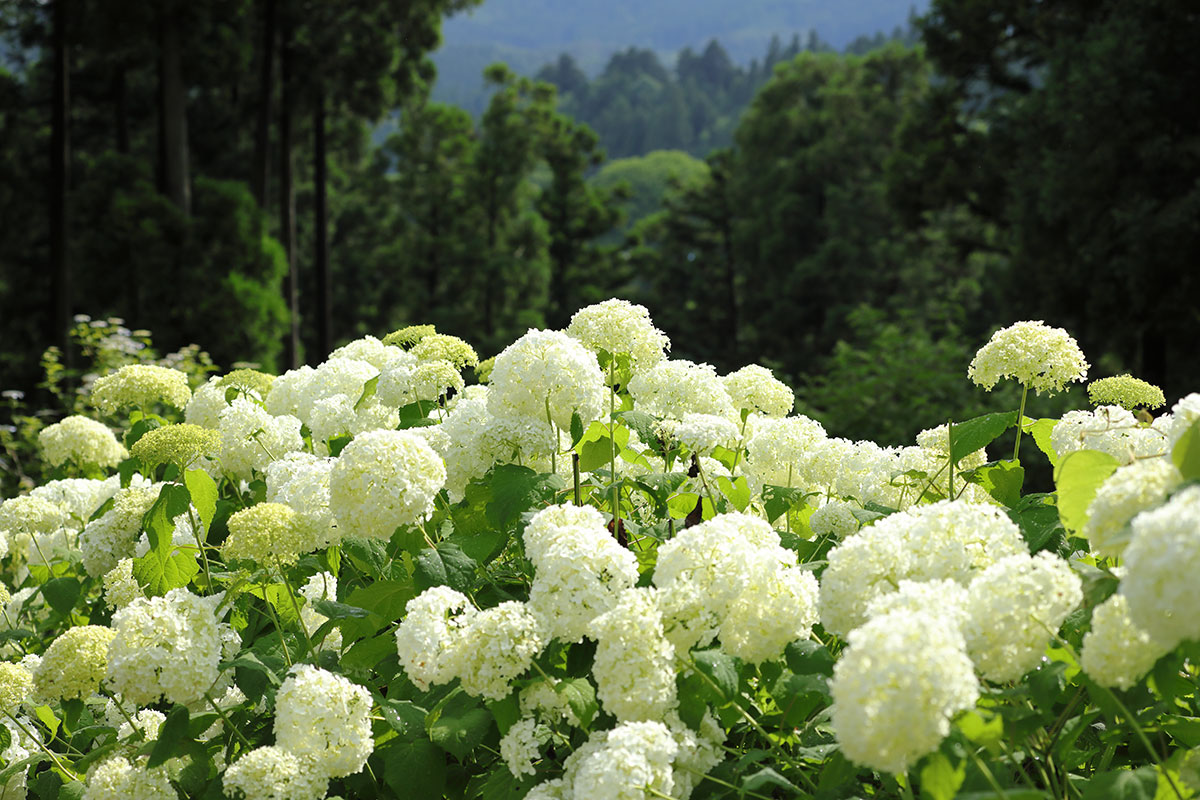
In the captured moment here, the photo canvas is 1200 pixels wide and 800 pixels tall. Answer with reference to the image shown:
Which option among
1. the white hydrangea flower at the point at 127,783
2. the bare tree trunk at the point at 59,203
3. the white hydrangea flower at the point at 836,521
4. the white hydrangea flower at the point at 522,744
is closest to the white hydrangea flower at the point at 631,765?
the white hydrangea flower at the point at 522,744

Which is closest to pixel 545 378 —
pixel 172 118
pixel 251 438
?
pixel 251 438

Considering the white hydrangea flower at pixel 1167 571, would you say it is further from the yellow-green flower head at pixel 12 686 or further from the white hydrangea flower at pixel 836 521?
the yellow-green flower head at pixel 12 686

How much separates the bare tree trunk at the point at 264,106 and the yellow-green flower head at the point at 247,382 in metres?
15.5

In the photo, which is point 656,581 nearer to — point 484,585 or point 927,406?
point 484,585

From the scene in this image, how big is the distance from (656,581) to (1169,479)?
82 centimetres

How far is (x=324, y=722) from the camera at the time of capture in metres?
1.90

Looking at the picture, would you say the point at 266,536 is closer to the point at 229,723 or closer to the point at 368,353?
the point at 229,723

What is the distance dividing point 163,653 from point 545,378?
967mm

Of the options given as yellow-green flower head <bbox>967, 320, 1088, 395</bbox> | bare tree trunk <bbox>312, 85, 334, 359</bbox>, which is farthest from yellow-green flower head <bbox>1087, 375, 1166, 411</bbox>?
bare tree trunk <bbox>312, 85, 334, 359</bbox>

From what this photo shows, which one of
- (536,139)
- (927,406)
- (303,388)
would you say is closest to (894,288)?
(536,139)

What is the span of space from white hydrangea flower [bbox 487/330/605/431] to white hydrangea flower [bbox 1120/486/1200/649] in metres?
1.31

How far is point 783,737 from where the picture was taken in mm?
1873

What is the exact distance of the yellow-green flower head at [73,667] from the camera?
7.13ft

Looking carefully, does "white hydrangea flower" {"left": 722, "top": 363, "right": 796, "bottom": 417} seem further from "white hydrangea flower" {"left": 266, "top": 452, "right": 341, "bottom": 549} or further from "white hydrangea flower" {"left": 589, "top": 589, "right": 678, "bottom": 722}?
"white hydrangea flower" {"left": 589, "top": 589, "right": 678, "bottom": 722}
